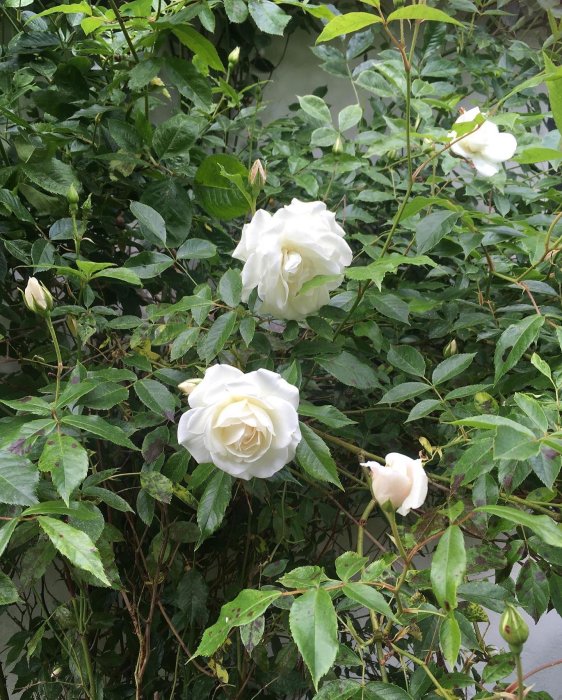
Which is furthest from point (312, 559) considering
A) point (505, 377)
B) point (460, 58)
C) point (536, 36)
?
point (536, 36)

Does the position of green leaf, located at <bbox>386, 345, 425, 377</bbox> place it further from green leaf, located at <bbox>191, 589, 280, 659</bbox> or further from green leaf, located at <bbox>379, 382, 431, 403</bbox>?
green leaf, located at <bbox>191, 589, 280, 659</bbox>

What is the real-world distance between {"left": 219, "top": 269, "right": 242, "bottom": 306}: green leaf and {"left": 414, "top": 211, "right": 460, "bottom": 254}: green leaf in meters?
0.21

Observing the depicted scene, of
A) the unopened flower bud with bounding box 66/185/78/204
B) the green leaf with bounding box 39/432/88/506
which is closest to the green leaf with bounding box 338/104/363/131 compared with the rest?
the unopened flower bud with bounding box 66/185/78/204

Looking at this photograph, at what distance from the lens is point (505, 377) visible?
2.74ft

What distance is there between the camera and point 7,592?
0.53 m

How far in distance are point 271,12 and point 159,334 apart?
459 mm

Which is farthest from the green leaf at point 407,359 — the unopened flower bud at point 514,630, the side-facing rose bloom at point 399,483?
the unopened flower bud at point 514,630

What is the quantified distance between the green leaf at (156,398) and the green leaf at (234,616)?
216 mm

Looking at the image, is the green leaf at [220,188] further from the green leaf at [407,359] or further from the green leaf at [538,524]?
the green leaf at [538,524]

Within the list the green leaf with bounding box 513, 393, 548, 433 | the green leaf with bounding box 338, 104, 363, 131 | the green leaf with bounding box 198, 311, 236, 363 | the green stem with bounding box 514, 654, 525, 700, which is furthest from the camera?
the green leaf with bounding box 338, 104, 363, 131

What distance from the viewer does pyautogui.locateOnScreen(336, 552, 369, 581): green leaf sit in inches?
21.2

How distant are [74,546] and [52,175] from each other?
0.52 metres

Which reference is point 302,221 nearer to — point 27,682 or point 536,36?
point 27,682

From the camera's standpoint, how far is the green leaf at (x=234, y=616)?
0.51 meters
